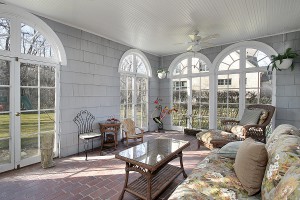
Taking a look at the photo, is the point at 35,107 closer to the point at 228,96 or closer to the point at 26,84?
the point at 26,84

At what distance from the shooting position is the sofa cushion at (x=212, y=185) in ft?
4.33

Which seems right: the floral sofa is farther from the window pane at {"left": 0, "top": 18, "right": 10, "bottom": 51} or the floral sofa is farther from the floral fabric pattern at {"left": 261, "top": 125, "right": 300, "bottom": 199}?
Result: the window pane at {"left": 0, "top": 18, "right": 10, "bottom": 51}

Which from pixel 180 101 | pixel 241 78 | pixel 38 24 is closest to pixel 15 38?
pixel 38 24

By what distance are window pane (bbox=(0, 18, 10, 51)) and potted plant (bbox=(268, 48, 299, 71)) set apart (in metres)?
5.54

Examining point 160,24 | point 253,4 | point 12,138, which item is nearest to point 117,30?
point 160,24

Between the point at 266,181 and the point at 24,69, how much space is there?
3835 millimetres

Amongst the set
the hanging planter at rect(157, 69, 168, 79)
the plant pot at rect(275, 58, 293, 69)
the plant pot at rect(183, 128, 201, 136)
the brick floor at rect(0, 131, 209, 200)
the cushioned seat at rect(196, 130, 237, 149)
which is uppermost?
the hanging planter at rect(157, 69, 168, 79)

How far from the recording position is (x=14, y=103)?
2797 millimetres

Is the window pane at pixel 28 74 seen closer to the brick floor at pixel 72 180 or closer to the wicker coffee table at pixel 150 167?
the brick floor at pixel 72 180

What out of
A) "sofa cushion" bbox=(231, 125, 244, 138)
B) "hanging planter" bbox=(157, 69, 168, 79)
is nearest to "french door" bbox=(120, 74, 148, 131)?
"hanging planter" bbox=(157, 69, 168, 79)

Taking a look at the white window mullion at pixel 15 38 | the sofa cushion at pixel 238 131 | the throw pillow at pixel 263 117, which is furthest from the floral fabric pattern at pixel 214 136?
the white window mullion at pixel 15 38

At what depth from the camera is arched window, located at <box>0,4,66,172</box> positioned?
2736mm

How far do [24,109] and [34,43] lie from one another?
4.18 ft

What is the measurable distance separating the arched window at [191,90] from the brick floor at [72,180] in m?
2.37
